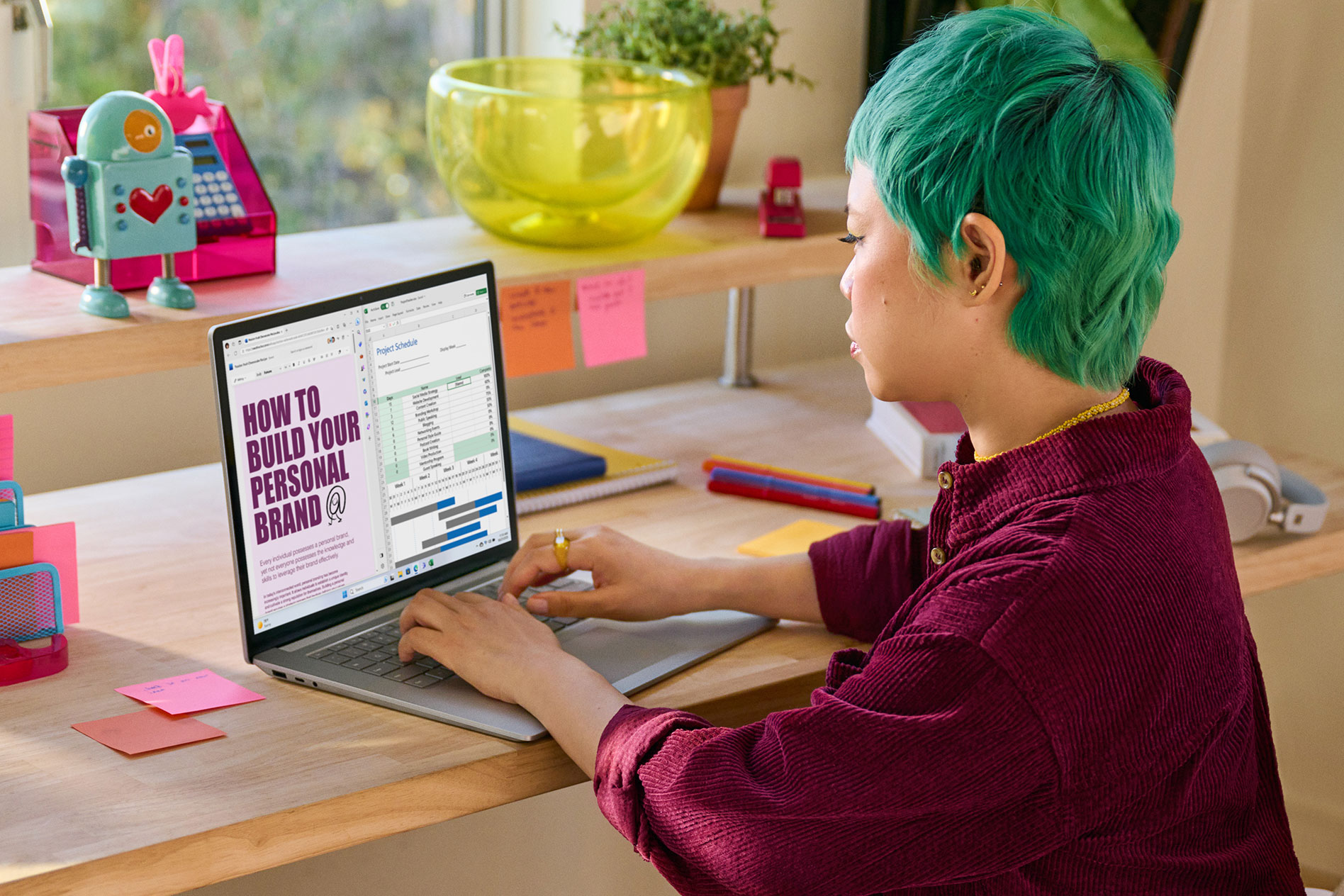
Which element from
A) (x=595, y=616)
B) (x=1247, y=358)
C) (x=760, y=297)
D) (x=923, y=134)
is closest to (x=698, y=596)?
(x=595, y=616)

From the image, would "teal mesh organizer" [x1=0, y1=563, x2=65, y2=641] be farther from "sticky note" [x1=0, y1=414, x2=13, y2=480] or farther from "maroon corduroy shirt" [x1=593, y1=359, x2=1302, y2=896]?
"maroon corduroy shirt" [x1=593, y1=359, x2=1302, y2=896]

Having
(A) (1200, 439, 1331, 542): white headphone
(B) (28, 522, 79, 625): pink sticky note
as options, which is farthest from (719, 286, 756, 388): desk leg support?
(B) (28, 522, 79, 625): pink sticky note

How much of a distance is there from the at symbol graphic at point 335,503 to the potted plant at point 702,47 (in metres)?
0.74

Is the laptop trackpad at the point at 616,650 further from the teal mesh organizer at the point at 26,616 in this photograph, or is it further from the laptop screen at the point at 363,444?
the teal mesh organizer at the point at 26,616

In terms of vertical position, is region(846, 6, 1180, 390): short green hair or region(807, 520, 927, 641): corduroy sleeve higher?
region(846, 6, 1180, 390): short green hair

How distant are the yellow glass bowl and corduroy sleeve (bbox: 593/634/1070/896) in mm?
758

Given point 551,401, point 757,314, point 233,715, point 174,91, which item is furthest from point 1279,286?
point 233,715

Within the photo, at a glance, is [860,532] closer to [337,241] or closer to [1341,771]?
[337,241]

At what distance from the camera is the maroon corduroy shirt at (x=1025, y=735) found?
0.79m

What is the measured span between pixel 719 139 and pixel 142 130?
761 millimetres

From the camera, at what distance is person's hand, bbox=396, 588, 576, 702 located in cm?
105

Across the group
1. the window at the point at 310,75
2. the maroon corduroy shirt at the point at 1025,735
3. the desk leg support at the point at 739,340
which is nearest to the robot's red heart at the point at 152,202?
the window at the point at 310,75

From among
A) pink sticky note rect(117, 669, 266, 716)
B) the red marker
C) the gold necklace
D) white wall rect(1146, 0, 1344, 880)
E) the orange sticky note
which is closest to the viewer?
the gold necklace

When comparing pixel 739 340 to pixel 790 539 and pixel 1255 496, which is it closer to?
pixel 790 539
